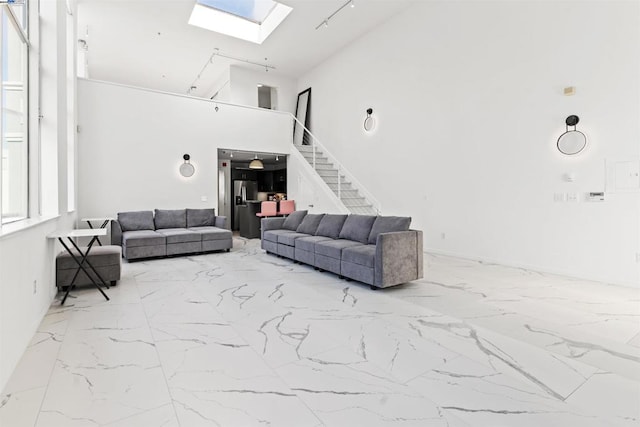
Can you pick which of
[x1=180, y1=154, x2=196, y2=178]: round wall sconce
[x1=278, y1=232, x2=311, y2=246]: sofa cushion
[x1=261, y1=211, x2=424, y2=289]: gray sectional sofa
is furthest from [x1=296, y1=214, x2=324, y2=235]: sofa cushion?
[x1=180, y1=154, x2=196, y2=178]: round wall sconce

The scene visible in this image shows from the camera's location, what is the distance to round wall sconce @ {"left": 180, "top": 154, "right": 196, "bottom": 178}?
792cm

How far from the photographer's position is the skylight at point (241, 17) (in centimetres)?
775

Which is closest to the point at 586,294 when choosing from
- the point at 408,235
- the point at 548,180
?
the point at 548,180

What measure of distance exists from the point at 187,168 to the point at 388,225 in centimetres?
540

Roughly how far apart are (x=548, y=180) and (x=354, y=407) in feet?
15.8

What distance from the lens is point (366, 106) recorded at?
8.43 meters

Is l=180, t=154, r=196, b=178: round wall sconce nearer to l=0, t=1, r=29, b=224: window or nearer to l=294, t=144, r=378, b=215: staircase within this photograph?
l=294, t=144, r=378, b=215: staircase

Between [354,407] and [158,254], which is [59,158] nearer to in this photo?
[158,254]

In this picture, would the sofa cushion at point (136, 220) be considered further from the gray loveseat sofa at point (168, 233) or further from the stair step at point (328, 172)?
the stair step at point (328, 172)

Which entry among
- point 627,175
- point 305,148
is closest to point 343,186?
point 305,148

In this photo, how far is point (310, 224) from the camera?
627cm

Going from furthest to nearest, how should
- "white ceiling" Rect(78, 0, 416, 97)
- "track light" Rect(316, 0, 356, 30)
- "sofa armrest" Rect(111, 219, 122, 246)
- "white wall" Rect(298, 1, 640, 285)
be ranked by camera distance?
"white ceiling" Rect(78, 0, 416, 97) < "track light" Rect(316, 0, 356, 30) < "sofa armrest" Rect(111, 219, 122, 246) < "white wall" Rect(298, 1, 640, 285)

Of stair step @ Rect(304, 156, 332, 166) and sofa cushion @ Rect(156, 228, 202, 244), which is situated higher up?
stair step @ Rect(304, 156, 332, 166)

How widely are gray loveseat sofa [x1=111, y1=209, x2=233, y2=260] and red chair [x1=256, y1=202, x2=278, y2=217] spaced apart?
62.5 inches
